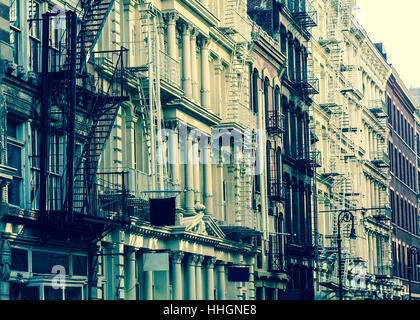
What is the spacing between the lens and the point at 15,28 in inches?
944

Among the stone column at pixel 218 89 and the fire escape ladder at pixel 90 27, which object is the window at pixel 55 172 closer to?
the fire escape ladder at pixel 90 27

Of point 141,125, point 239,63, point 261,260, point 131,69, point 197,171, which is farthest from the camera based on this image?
point 261,260

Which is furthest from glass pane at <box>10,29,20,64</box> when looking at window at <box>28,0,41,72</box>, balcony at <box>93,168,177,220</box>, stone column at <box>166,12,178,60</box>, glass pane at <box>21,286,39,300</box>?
stone column at <box>166,12,178,60</box>

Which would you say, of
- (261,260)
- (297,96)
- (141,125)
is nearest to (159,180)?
(141,125)

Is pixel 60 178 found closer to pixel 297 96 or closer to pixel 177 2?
pixel 177 2

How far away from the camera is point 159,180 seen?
3175cm

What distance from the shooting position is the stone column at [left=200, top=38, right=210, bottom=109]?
3903 centimetres

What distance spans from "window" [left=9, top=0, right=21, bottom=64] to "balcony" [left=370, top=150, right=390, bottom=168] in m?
55.0

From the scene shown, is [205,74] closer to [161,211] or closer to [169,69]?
[169,69]

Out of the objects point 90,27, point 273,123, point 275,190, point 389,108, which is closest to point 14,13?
point 90,27

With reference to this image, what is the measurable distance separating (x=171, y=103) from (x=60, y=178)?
9855 millimetres

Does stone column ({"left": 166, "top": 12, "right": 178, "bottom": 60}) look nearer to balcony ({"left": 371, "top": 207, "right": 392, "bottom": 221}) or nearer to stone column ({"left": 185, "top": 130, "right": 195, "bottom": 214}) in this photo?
stone column ({"left": 185, "top": 130, "right": 195, "bottom": 214})

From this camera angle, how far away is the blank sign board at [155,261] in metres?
31.1

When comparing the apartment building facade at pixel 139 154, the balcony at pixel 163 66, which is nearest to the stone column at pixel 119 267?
the apartment building facade at pixel 139 154
